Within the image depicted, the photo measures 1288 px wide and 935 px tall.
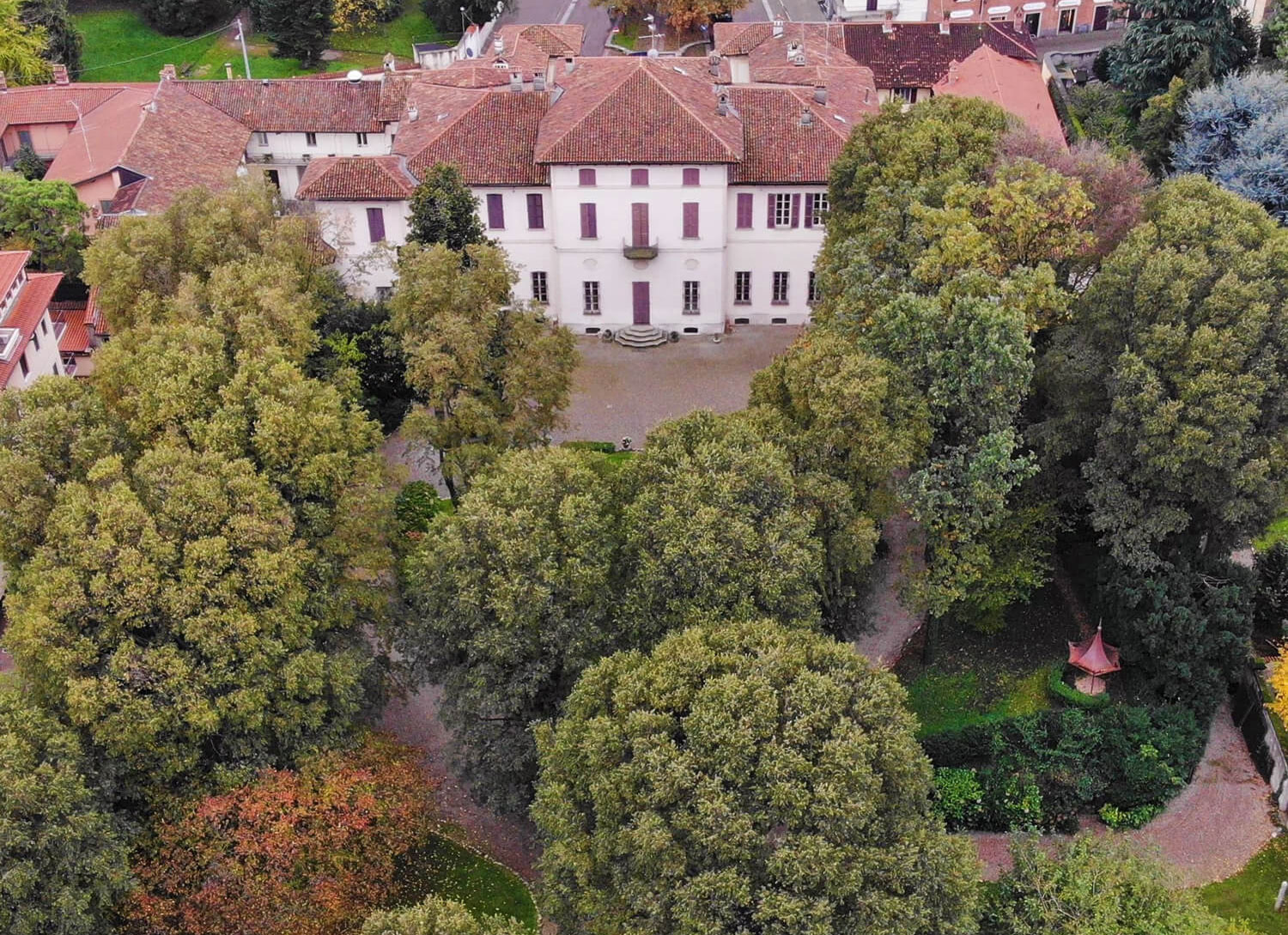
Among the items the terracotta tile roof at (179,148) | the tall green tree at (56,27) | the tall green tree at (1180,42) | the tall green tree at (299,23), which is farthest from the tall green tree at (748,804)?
the tall green tree at (56,27)

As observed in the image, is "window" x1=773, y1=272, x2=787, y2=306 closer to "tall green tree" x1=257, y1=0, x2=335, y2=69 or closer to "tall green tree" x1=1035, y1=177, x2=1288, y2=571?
"tall green tree" x1=1035, y1=177, x2=1288, y2=571

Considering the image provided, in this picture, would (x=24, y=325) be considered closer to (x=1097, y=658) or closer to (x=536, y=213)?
(x=536, y=213)

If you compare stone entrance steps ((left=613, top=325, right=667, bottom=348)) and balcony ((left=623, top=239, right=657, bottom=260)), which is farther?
stone entrance steps ((left=613, top=325, right=667, bottom=348))

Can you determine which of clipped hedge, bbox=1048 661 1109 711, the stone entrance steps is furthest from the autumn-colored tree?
the stone entrance steps

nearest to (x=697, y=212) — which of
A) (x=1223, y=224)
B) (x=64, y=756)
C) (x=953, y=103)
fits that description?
(x=953, y=103)

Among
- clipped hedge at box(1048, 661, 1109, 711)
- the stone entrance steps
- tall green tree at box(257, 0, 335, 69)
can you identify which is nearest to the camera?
clipped hedge at box(1048, 661, 1109, 711)

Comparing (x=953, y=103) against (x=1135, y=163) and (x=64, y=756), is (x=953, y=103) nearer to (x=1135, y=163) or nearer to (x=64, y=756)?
(x=1135, y=163)
